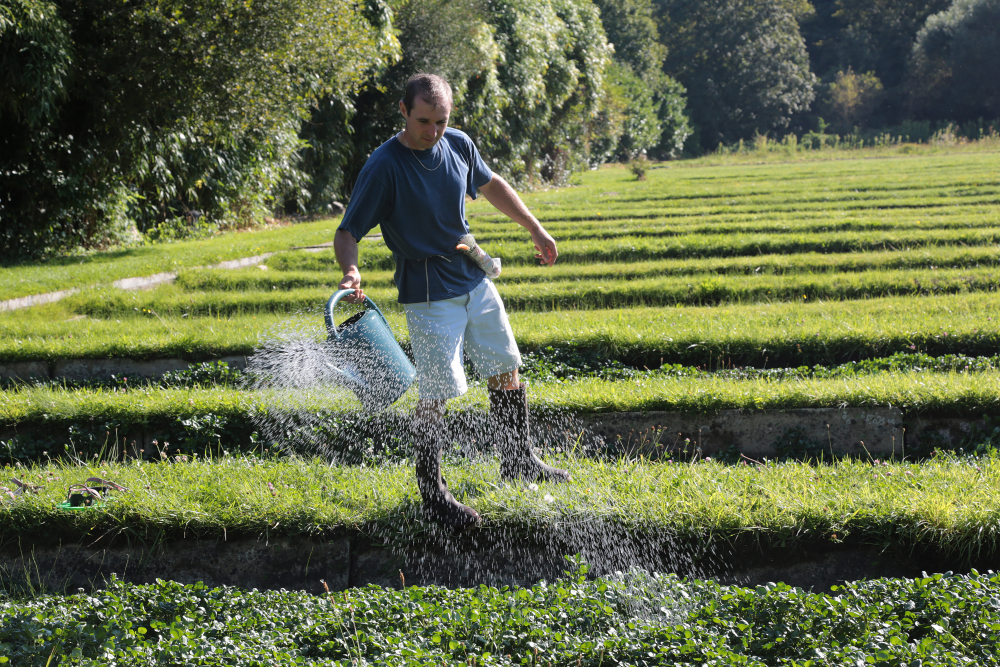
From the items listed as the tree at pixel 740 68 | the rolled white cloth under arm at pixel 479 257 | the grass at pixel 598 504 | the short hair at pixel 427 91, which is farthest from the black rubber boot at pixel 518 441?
the tree at pixel 740 68

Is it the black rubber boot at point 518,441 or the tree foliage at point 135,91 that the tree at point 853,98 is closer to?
the tree foliage at point 135,91

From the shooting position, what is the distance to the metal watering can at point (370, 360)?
12.2 feet

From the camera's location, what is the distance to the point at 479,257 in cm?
362

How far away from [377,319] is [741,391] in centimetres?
235

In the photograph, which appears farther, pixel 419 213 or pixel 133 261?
pixel 133 261

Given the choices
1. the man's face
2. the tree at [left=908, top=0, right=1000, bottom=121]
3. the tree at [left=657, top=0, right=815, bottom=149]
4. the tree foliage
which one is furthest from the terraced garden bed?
the tree at [left=657, top=0, right=815, bottom=149]

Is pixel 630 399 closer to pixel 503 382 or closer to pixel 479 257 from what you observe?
pixel 503 382

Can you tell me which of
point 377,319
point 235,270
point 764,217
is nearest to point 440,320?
point 377,319

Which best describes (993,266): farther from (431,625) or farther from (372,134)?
Result: (372,134)

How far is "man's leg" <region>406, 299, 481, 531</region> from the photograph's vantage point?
3.49 meters

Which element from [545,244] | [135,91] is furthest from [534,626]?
[135,91]

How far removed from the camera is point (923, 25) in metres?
63.3

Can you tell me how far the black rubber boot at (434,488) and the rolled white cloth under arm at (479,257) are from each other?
0.74m

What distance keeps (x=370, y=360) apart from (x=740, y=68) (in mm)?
65633
